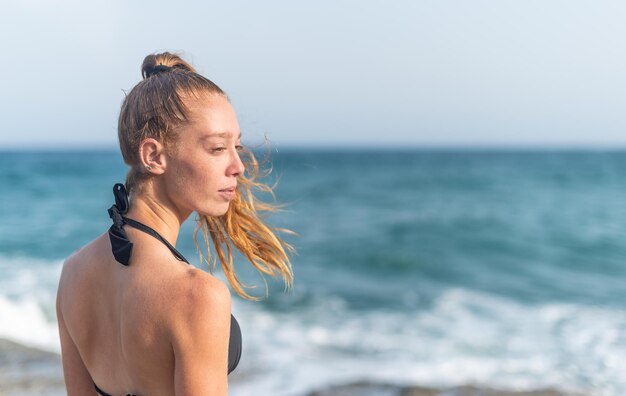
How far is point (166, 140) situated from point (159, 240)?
27 centimetres

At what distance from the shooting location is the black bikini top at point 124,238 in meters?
1.80

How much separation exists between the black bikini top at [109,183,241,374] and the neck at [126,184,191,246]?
0.03 metres

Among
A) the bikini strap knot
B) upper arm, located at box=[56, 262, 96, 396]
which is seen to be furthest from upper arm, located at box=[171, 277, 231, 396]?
upper arm, located at box=[56, 262, 96, 396]

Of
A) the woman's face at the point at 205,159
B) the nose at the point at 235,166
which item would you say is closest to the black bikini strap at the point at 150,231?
the woman's face at the point at 205,159

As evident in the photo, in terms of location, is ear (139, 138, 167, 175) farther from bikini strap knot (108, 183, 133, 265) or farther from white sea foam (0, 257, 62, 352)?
white sea foam (0, 257, 62, 352)

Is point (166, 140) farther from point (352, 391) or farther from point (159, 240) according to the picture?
point (352, 391)

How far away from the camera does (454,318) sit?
10.8 metres

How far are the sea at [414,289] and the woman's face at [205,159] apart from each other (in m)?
1.25

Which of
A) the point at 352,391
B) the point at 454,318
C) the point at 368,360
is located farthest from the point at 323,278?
the point at 352,391

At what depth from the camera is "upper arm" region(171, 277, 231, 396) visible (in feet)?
5.34

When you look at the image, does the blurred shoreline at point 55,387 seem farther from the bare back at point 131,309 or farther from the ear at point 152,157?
the ear at point 152,157

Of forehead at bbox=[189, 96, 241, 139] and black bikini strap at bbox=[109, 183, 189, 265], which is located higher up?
forehead at bbox=[189, 96, 241, 139]

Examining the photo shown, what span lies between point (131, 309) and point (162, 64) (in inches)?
29.4

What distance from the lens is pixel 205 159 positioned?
1.90 metres
